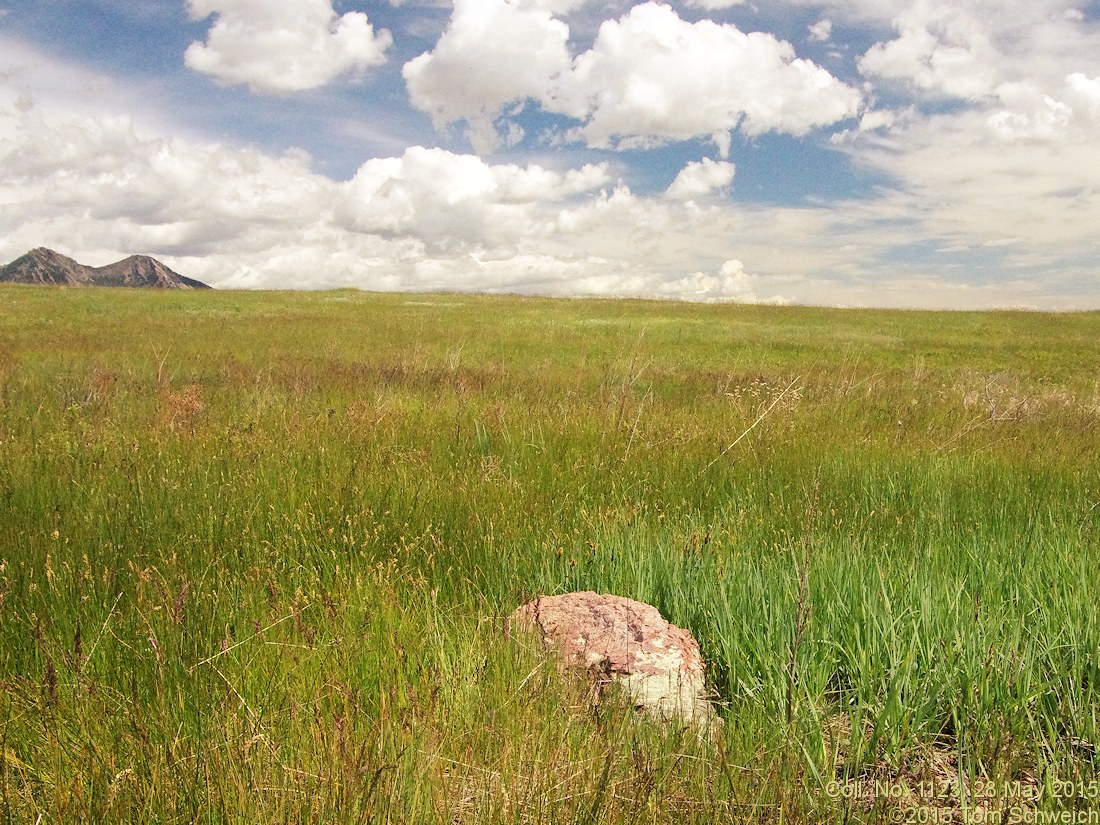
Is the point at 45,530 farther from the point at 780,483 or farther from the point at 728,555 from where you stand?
the point at 780,483

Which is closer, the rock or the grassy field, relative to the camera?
the grassy field

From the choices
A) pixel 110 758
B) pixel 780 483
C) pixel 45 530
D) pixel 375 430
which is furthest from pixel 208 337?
pixel 110 758

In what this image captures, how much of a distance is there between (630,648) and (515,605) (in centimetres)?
65

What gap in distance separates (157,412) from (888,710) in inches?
264

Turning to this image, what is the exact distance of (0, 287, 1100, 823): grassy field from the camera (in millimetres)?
1531

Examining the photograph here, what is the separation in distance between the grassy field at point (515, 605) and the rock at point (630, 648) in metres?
0.12

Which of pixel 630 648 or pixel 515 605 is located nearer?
pixel 630 648

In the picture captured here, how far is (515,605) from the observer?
2666mm

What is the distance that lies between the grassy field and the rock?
0.39 feet

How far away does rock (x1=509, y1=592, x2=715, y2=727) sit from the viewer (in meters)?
2.00

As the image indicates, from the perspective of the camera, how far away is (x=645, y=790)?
1376 millimetres

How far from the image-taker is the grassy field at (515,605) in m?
1.53

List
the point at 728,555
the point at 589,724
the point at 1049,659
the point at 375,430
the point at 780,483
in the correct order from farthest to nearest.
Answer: the point at 375,430, the point at 780,483, the point at 728,555, the point at 1049,659, the point at 589,724

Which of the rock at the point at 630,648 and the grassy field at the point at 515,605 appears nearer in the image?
the grassy field at the point at 515,605
